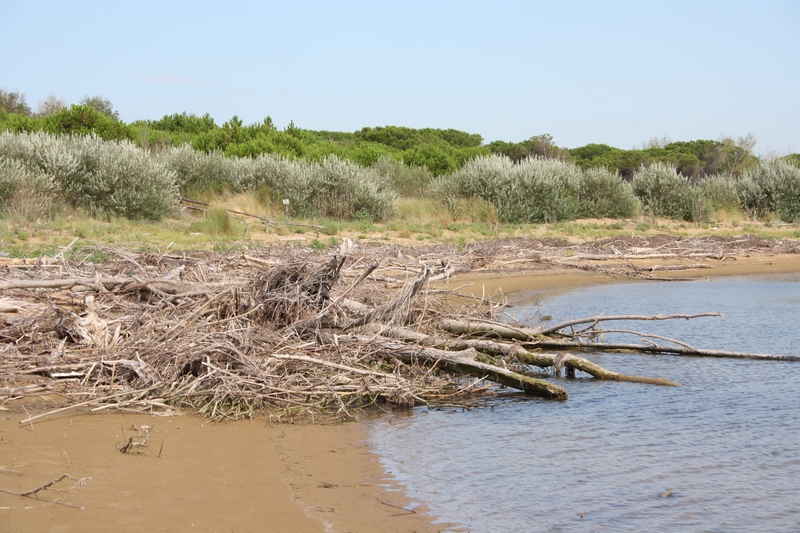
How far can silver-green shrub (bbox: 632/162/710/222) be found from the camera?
25.0 m

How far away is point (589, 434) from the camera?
6090mm

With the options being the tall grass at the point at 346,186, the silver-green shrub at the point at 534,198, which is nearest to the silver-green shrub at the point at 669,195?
the tall grass at the point at 346,186

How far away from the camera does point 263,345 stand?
6.91 metres

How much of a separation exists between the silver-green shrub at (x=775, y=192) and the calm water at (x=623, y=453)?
65.8 feet

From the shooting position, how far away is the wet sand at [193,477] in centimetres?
399

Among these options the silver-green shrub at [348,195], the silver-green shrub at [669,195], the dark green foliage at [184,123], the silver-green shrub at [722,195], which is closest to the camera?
the silver-green shrub at [348,195]

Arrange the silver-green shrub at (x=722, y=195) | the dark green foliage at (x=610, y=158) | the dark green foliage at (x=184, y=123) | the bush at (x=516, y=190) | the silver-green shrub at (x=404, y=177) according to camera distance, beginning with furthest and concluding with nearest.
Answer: the dark green foliage at (x=610, y=158) < the dark green foliage at (x=184, y=123) < the silver-green shrub at (x=404, y=177) < the silver-green shrub at (x=722, y=195) < the bush at (x=516, y=190)

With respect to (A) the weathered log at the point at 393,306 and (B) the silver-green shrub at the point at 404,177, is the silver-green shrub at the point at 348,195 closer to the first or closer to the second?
(B) the silver-green shrub at the point at 404,177

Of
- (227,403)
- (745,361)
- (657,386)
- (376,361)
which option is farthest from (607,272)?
(227,403)

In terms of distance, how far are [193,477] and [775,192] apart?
26.4 meters

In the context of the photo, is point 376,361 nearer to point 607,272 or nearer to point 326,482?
point 326,482

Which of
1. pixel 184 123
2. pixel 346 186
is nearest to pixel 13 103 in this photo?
pixel 184 123

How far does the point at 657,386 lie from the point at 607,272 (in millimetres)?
8982

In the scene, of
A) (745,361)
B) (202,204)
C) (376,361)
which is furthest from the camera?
(202,204)
